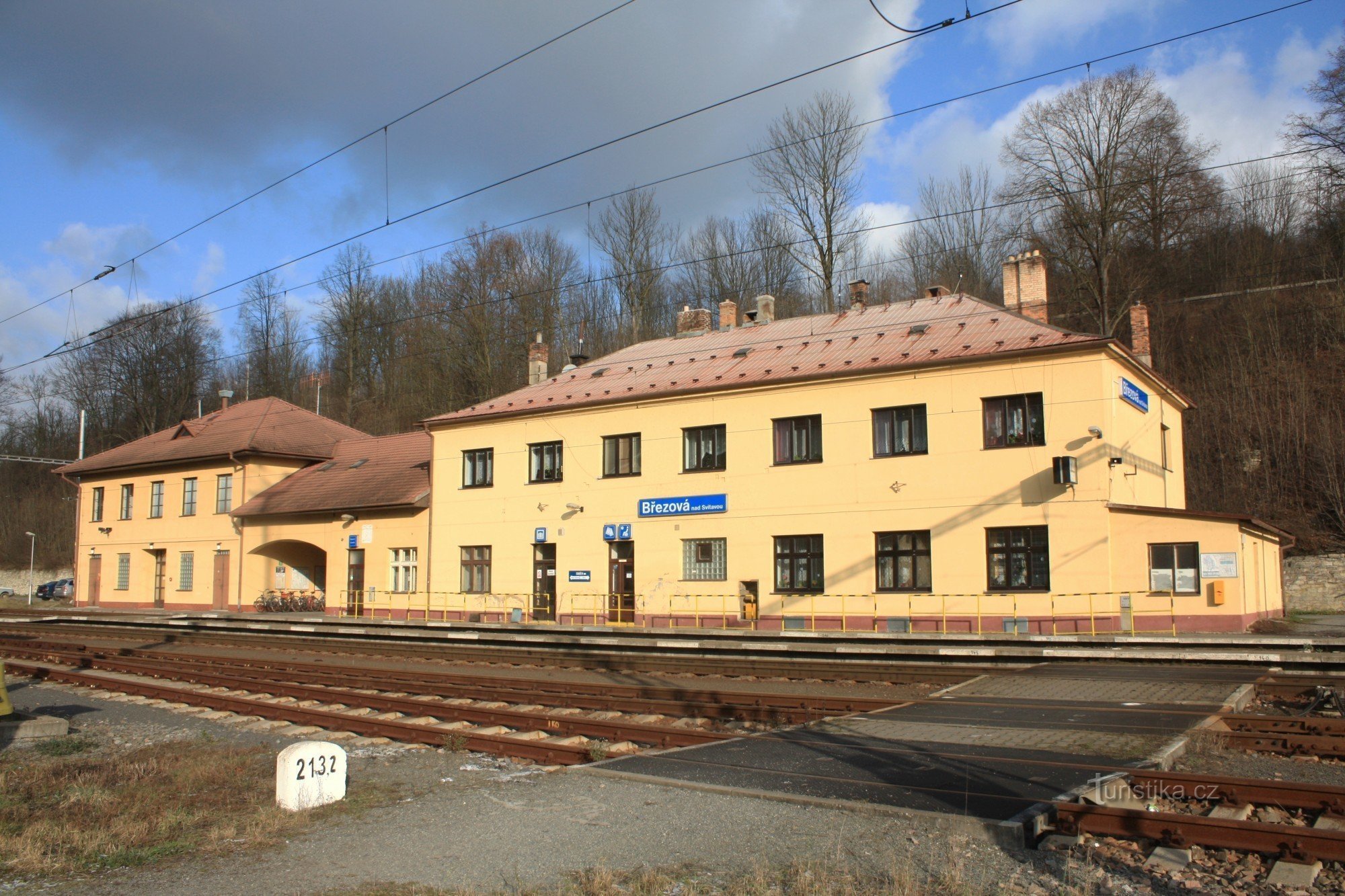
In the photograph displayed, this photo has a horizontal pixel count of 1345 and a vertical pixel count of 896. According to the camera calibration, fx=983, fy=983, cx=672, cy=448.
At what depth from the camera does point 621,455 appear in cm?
2942

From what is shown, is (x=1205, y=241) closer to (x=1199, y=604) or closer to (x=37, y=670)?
(x=1199, y=604)

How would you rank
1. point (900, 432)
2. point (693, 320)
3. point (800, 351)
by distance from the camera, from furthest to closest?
point (693, 320)
point (800, 351)
point (900, 432)

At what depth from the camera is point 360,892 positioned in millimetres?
6203

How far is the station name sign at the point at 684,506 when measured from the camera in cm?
2715

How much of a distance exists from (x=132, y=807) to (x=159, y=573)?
39.1m

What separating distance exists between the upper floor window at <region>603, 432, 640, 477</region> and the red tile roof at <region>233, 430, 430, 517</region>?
24.6 feet

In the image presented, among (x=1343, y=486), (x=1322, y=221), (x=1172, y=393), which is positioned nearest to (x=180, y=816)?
(x=1172, y=393)

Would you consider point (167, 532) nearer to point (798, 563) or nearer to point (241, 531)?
point (241, 531)

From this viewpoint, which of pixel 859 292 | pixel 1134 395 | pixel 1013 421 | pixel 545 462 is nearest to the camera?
pixel 1013 421

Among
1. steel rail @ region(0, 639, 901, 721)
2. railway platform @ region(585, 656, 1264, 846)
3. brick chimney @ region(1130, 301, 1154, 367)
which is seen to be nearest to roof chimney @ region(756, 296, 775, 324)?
brick chimney @ region(1130, 301, 1154, 367)

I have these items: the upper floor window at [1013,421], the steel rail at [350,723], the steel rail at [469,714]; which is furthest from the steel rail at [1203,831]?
the upper floor window at [1013,421]

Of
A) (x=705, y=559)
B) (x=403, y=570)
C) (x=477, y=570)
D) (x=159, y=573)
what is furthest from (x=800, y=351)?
(x=159, y=573)

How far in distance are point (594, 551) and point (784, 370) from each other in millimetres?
7886

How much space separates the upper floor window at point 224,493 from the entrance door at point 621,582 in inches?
770
